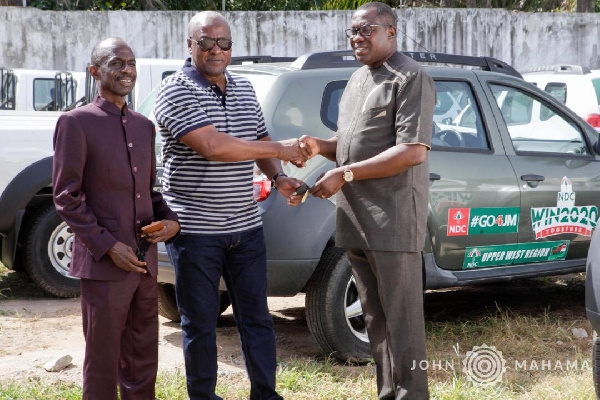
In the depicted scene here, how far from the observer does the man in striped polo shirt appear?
11.9ft

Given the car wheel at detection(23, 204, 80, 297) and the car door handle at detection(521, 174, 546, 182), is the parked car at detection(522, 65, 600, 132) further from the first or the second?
the car wheel at detection(23, 204, 80, 297)

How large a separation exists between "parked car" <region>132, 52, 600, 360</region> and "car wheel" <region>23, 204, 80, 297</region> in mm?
1417

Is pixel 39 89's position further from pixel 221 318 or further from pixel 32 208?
pixel 221 318

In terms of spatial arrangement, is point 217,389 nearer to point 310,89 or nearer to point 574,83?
point 310,89

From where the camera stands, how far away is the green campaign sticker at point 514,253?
207 inches

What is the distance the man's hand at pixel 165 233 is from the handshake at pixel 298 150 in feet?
1.88

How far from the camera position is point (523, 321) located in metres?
5.77

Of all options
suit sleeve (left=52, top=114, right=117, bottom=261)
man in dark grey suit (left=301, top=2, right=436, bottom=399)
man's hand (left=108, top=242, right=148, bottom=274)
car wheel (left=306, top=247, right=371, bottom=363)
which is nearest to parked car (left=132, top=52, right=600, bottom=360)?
car wheel (left=306, top=247, right=371, bottom=363)

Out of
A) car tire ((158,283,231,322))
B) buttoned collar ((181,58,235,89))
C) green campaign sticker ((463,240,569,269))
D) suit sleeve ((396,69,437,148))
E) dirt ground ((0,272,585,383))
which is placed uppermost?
buttoned collar ((181,58,235,89))

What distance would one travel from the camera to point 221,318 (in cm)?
613

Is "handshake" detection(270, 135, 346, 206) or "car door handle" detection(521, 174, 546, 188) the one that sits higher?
"handshake" detection(270, 135, 346, 206)

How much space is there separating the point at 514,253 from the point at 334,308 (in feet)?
4.46

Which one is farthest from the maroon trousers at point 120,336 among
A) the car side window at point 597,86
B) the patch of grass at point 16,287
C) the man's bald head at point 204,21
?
the car side window at point 597,86

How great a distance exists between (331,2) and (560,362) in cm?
1432
